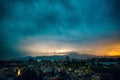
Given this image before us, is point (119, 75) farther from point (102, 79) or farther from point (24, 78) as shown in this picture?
point (24, 78)

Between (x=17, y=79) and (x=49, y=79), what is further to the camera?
(x=49, y=79)

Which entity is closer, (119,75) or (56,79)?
(119,75)

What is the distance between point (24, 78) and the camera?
114 feet

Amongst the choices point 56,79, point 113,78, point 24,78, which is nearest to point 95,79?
point 113,78

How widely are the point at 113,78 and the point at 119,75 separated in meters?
1.39

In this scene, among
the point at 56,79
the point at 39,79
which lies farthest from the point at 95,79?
the point at 39,79

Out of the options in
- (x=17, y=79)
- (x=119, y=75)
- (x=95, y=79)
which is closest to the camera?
(x=119, y=75)

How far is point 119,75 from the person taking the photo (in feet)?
109

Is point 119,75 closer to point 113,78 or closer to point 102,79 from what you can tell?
point 113,78

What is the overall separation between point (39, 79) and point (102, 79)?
11.5 meters

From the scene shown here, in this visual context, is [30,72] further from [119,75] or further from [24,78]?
[119,75]

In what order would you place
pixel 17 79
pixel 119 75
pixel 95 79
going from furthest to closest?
1. pixel 95 79
2. pixel 17 79
3. pixel 119 75

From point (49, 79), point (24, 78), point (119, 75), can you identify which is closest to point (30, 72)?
point (24, 78)

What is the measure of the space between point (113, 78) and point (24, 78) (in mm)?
14778
